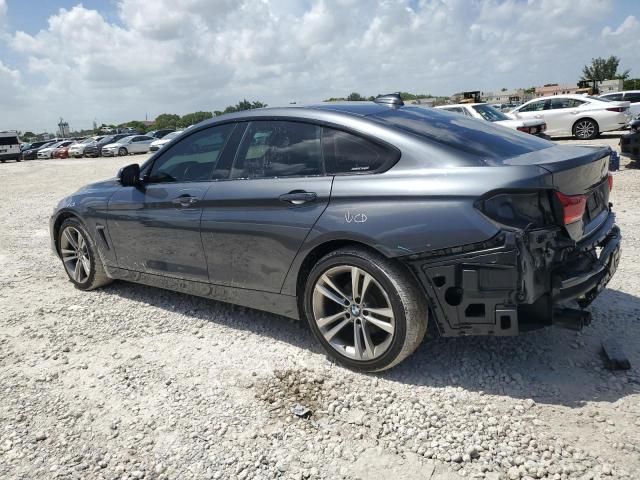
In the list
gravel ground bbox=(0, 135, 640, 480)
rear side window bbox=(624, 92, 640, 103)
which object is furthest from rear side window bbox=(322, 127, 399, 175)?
rear side window bbox=(624, 92, 640, 103)

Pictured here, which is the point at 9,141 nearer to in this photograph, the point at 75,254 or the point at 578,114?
the point at 578,114

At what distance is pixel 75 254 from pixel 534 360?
4256 millimetres

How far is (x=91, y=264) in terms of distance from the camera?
4.84 metres

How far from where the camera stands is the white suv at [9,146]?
3647 centimetres

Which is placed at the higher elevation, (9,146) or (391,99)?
(9,146)

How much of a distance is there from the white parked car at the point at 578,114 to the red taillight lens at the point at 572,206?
13.6 m

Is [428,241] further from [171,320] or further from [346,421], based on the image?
[171,320]

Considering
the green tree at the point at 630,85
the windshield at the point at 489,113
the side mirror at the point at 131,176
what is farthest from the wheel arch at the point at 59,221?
the green tree at the point at 630,85

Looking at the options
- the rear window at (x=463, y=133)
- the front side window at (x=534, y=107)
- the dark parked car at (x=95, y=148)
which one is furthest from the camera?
the dark parked car at (x=95, y=148)

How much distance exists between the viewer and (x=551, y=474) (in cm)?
220

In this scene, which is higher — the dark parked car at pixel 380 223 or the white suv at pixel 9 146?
the white suv at pixel 9 146

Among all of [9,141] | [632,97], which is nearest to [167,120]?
[9,141]

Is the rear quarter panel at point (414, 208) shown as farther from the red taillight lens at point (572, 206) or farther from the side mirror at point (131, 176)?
the side mirror at point (131, 176)

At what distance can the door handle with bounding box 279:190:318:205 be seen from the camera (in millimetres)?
3119
